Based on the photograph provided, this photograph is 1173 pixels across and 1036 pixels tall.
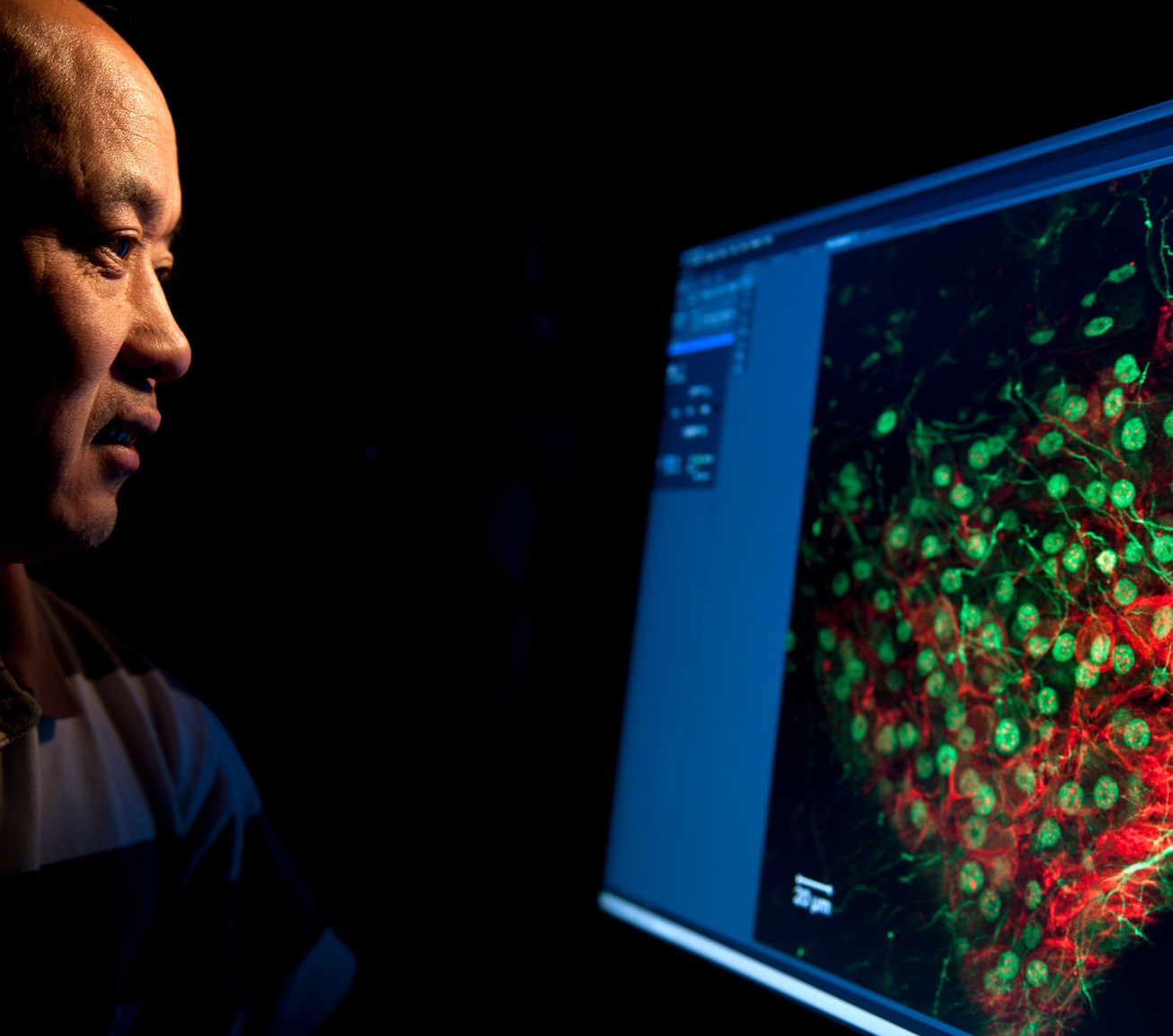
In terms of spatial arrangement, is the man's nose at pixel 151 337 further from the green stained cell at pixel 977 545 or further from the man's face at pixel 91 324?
the green stained cell at pixel 977 545

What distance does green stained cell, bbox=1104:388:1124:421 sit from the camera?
20.0 inches

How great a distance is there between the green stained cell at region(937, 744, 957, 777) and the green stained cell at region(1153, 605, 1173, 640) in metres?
0.14

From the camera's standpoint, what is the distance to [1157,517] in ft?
1.59

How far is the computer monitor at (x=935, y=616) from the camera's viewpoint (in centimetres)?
49

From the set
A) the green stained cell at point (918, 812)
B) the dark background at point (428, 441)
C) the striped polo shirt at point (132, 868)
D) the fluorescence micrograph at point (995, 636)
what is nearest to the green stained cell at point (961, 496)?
the fluorescence micrograph at point (995, 636)

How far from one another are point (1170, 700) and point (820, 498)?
27 cm

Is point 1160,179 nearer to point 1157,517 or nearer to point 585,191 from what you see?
point 1157,517

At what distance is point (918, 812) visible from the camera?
1.83 ft

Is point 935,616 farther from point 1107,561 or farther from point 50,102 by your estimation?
point 50,102

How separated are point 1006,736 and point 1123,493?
172mm

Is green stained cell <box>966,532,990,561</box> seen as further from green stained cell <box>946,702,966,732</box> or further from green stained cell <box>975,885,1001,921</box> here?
green stained cell <box>975,885,1001,921</box>

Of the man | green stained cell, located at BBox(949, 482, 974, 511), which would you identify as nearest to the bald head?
the man

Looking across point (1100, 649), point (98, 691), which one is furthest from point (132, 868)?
point (1100, 649)

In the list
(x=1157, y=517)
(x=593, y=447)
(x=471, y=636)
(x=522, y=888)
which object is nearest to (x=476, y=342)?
(x=593, y=447)
